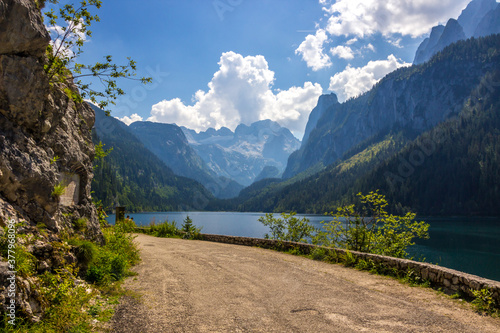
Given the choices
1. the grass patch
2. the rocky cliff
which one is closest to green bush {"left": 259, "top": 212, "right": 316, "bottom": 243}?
the grass patch

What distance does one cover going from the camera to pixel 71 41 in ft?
29.1

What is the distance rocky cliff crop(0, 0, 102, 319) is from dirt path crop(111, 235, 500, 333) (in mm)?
2484

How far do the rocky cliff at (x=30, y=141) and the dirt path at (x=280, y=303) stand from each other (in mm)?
2484

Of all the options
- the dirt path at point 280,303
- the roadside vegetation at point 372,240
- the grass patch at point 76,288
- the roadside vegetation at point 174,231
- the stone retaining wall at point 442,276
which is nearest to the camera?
the grass patch at point 76,288

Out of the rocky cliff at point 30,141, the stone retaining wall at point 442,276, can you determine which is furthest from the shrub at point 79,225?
the stone retaining wall at point 442,276

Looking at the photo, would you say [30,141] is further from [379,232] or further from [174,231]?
[174,231]

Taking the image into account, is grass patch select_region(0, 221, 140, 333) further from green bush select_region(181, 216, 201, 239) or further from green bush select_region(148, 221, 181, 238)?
green bush select_region(148, 221, 181, 238)

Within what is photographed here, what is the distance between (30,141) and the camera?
24.6 ft

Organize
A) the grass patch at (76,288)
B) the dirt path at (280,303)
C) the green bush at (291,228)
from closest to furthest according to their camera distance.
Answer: the grass patch at (76,288) → the dirt path at (280,303) → the green bush at (291,228)

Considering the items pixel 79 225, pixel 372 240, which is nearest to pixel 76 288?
pixel 79 225

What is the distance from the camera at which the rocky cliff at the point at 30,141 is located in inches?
252

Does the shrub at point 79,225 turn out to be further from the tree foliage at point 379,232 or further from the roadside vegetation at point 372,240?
the tree foliage at point 379,232

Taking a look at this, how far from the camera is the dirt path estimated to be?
20.5 ft

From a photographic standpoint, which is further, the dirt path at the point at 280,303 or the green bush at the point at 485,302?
the green bush at the point at 485,302
